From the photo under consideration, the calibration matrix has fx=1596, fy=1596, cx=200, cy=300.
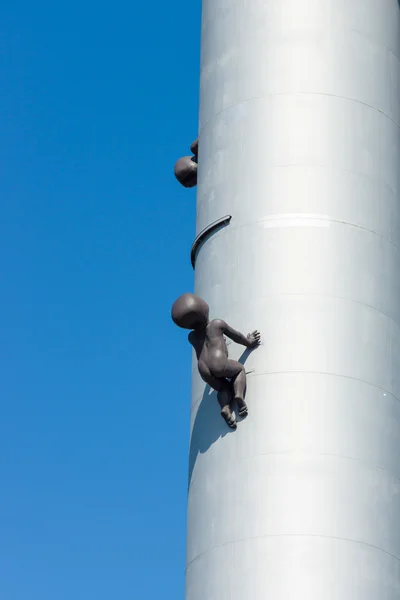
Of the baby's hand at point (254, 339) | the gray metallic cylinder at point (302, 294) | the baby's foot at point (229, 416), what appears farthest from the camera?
the baby's hand at point (254, 339)

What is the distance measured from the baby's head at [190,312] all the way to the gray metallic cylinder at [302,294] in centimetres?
68

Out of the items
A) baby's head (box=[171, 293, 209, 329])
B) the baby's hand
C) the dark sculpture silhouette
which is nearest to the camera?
baby's head (box=[171, 293, 209, 329])

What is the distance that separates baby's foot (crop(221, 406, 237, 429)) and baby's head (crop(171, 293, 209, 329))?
49.2 inches

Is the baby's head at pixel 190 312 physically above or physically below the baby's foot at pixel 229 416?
above

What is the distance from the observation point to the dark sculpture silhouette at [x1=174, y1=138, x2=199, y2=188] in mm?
26750

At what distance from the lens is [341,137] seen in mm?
24500

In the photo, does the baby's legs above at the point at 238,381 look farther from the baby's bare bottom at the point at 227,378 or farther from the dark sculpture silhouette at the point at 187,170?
the dark sculpture silhouette at the point at 187,170

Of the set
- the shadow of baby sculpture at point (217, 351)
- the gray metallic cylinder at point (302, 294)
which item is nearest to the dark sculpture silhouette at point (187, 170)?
the gray metallic cylinder at point (302, 294)

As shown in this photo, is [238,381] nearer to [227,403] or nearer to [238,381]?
[238,381]

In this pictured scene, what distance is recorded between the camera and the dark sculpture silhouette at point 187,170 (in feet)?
87.8

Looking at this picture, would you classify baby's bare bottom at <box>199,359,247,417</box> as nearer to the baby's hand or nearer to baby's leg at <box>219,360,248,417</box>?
baby's leg at <box>219,360,248,417</box>

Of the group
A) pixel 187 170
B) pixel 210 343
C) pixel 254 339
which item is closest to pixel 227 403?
pixel 210 343

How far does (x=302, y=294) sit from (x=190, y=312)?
1.68 metres

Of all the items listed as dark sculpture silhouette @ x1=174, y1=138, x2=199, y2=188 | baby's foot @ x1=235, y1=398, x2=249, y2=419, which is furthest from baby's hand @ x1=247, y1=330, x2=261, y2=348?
dark sculpture silhouette @ x1=174, y1=138, x2=199, y2=188
